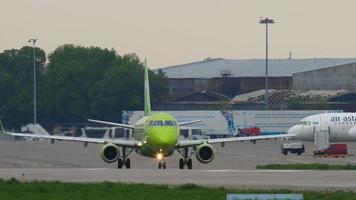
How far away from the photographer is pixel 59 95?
167 meters

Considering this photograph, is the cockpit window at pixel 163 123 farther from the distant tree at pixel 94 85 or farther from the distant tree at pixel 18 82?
the distant tree at pixel 18 82

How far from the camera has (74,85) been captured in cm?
17062

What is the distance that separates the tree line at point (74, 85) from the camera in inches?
6462

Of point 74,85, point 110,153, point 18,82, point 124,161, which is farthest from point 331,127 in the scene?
point 18,82

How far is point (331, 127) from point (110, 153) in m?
46.0

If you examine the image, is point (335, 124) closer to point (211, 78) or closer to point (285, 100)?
point (285, 100)

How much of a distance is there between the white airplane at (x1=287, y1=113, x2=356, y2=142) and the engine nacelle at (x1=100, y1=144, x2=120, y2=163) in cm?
4449

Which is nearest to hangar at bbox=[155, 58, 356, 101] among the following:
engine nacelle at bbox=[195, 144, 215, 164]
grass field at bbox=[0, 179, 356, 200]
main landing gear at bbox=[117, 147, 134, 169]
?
main landing gear at bbox=[117, 147, 134, 169]

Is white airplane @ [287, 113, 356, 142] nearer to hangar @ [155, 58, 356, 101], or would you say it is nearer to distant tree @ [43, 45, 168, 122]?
distant tree @ [43, 45, 168, 122]

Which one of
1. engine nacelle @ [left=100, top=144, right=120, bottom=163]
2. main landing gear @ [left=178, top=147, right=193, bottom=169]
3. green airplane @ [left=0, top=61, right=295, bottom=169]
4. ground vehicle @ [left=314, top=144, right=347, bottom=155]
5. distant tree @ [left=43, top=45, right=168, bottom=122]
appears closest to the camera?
green airplane @ [left=0, top=61, right=295, bottom=169]

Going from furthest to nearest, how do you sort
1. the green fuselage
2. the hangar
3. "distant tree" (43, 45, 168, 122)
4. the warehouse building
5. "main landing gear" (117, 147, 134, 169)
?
the hangar → the warehouse building → "distant tree" (43, 45, 168, 122) → "main landing gear" (117, 147, 134, 169) → the green fuselage

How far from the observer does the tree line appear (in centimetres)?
16412

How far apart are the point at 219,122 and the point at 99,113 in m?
23.9

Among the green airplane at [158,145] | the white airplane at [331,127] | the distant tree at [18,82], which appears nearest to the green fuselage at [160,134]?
the green airplane at [158,145]
